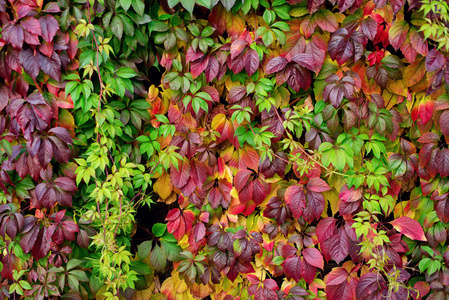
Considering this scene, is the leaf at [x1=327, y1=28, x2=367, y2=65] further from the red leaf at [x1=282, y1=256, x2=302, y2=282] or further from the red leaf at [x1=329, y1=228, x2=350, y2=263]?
the red leaf at [x1=282, y1=256, x2=302, y2=282]

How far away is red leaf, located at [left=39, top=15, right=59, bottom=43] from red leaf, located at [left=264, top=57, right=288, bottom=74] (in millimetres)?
1009

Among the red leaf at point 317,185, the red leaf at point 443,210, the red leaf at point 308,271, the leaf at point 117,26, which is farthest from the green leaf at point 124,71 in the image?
the red leaf at point 443,210

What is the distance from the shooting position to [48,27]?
5.24ft

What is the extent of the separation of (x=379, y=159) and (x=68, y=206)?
1576 millimetres

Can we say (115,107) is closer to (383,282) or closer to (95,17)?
(95,17)

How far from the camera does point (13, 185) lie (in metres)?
1.78

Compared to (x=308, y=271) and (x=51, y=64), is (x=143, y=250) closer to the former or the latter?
(x=308, y=271)

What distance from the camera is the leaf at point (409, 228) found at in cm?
166

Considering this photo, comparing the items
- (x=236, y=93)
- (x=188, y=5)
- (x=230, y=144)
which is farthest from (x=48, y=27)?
(x=230, y=144)

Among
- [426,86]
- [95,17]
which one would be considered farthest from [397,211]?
[95,17]

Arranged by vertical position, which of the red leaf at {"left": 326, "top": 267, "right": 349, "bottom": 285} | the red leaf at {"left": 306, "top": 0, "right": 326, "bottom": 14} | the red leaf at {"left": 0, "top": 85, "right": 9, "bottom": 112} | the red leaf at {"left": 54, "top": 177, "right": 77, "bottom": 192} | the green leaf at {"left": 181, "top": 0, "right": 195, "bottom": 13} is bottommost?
the red leaf at {"left": 326, "top": 267, "right": 349, "bottom": 285}

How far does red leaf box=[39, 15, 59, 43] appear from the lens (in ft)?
5.22

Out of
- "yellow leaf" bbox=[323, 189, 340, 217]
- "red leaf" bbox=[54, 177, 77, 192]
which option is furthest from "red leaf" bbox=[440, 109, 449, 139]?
"red leaf" bbox=[54, 177, 77, 192]

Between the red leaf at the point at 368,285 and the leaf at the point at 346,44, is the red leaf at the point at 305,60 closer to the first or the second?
the leaf at the point at 346,44
